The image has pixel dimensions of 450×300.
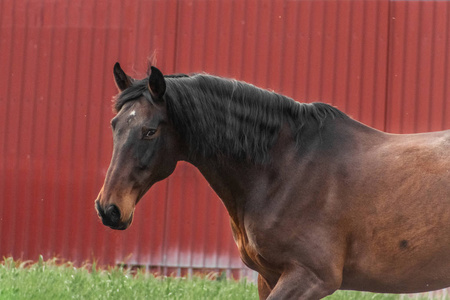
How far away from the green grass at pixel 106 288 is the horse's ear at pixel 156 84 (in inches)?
101

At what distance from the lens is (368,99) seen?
28.5ft

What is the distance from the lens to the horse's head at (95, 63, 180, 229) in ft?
13.3

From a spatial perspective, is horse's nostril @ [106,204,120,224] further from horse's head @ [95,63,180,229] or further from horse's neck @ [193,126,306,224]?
horse's neck @ [193,126,306,224]

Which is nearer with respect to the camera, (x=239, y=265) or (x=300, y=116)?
(x=300, y=116)

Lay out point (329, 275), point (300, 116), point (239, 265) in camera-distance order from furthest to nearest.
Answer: point (239, 265) → point (300, 116) → point (329, 275)

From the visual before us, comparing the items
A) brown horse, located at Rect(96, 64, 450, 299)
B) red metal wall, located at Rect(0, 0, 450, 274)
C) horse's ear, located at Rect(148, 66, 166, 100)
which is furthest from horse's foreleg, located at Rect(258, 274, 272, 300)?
red metal wall, located at Rect(0, 0, 450, 274)

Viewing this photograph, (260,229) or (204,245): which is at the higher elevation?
(260,229)

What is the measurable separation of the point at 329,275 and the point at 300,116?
1.04 metres

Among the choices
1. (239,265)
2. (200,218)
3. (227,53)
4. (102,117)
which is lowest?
(239,265)

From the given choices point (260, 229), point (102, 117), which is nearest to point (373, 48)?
point (102, 117)

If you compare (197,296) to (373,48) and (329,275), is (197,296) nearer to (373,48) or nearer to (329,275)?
(329,275)

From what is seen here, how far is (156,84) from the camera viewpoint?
4215 millimetres

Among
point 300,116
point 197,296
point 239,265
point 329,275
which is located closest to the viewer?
point 329,275

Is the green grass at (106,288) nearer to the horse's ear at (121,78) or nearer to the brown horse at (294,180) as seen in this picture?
the brown horse at (294,180)
